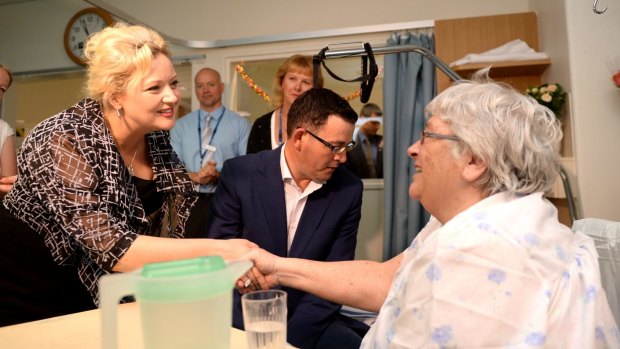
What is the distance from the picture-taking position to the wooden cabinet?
10.7ft

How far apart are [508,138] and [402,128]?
259 cm

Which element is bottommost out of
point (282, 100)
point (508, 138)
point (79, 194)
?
point (79, 194)

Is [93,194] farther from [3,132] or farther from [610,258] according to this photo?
[3,132]

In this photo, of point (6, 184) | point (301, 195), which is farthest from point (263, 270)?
point (6, 184)

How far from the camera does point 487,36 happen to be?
3.30m

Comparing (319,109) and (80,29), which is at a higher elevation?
(80,29)

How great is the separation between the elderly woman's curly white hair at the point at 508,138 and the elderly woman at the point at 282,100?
6.12 feet

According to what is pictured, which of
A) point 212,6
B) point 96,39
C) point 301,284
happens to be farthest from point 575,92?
point 212,6

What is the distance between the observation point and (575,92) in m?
2.48

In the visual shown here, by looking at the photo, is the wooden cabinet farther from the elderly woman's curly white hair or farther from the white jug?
the white jug

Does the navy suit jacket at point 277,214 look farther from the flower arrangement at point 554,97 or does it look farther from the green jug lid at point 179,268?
the flower arrangement at point 554,97

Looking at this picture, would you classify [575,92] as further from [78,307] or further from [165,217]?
[78,307]

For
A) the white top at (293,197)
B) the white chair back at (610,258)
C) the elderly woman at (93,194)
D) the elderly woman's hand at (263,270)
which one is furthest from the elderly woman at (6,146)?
the white chair back at (610,258)

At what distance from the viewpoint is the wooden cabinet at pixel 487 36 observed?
10.7ft
